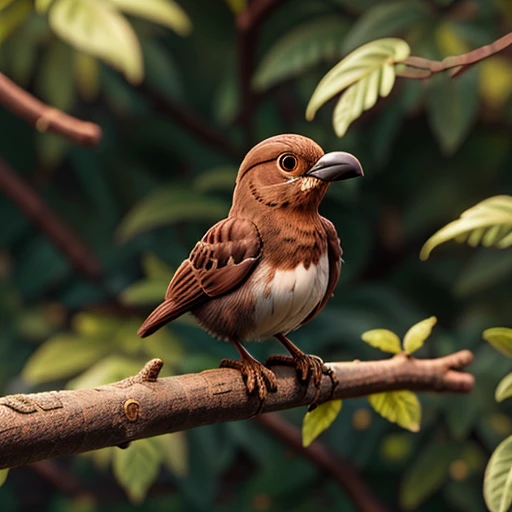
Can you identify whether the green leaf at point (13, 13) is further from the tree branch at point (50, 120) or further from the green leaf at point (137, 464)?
the green leaf at point (137, 464)

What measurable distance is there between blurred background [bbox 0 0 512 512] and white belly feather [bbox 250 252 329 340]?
24.7 inches

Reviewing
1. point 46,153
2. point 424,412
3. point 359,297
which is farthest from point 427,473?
point 46,153

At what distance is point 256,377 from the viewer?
65cm

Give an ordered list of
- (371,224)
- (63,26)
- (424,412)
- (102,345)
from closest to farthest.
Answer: (63,26)
(102,345)
(424,412)
(371,224)

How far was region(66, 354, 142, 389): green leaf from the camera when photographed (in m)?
1.20

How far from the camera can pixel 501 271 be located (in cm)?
155

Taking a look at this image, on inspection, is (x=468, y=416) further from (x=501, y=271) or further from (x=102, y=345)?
(x=102, y=345)

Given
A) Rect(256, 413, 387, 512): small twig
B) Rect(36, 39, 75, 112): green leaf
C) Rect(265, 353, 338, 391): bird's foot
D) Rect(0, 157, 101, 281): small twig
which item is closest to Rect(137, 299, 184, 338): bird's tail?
Rect(265, 353, 338, 391): bird's foot

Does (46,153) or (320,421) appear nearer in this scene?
(320,421)

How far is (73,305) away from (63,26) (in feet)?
2.39

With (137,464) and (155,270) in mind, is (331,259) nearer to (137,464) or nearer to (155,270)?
(137,464)

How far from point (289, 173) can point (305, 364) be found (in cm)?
16

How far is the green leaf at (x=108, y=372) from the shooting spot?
1200 mm

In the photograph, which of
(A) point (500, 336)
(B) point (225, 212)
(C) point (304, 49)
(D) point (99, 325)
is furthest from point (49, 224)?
(A) point (500, 336)
